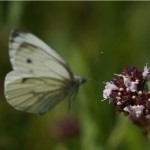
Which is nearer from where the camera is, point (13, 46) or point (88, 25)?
point (13, 46)

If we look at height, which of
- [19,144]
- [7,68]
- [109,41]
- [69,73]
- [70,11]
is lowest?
[19,144]

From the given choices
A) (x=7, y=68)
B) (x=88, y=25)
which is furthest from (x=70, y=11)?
(x=7, y=68)

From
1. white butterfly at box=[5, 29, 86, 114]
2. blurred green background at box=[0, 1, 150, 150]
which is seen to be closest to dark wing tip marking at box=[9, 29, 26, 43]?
white butterfly at box=[5, 29, 86, 114]

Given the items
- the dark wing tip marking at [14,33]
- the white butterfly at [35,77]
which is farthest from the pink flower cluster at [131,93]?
the dark wing tip marking at [14,33]

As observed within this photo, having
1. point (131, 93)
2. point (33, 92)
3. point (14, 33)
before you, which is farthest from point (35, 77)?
point (131, 93)

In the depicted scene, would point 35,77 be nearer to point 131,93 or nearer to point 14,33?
point 14,33

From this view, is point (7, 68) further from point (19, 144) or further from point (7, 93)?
point (7, 93)

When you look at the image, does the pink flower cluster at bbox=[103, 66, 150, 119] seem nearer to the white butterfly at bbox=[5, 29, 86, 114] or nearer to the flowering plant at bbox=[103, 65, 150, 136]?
the flowering plant at bbox=[103, 65, 150, 136]
